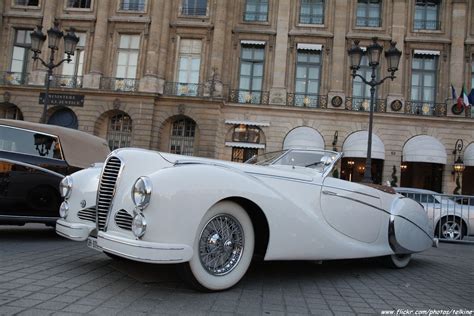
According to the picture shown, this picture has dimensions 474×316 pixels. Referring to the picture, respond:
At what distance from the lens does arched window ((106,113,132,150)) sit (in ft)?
82.7

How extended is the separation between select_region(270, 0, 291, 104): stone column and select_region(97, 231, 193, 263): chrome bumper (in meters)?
21.3

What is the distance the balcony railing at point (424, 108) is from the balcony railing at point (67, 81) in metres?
19.1

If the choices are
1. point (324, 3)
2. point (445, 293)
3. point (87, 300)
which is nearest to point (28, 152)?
point (87, 300)

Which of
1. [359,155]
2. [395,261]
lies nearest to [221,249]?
[395,261]

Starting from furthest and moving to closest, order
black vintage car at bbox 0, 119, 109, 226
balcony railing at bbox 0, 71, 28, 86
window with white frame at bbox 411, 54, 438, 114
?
balcony railing at bbox 0, 71, 28, 86, window with white frame at bbox 411, 54, 438, 114, black vintage car at bbox 0, 119, 109, 226

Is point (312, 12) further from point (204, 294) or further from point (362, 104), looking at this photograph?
point (204, 294)

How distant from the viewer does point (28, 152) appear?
21.7 feet

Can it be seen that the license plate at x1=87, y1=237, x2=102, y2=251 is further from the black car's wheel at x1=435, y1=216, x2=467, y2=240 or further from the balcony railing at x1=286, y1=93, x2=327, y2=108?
the balcony railing at x1=286, y1=93, x2=327, y2=108

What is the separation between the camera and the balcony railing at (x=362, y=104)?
2377 centimetres

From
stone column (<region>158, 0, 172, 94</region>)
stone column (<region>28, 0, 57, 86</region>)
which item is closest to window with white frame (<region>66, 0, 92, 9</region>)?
stone column (<region>28, 0, 57, 86</region>)

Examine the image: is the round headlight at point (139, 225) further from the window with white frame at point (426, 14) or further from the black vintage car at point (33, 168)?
the window with white frame at point (426, 14)

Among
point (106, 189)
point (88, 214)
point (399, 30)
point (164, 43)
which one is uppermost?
point (399, 30)

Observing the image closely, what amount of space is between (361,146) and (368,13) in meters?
8.38

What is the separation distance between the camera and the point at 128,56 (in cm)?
2547
